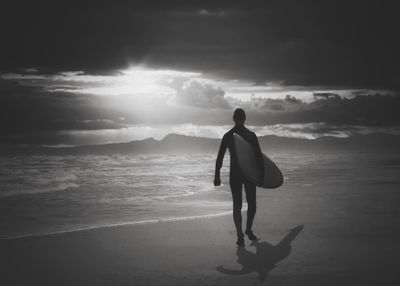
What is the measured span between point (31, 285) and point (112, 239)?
8.80 feet

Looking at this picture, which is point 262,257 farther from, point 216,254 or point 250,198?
point 250,198

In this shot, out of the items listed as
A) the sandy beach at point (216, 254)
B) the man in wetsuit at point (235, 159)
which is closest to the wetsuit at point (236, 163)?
the man in wetsuit at point (235, 159)

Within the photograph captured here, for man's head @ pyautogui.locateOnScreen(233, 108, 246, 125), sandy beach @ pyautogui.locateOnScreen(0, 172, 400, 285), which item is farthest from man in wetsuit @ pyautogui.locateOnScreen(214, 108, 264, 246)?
sandy beach @ pyautogui.locateOnScreen(0, 172, 400, 285)

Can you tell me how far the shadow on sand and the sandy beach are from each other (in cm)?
1

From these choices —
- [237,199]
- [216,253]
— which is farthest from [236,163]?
[216,253]

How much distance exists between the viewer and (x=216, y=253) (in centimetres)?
689

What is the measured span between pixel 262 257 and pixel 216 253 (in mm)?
696

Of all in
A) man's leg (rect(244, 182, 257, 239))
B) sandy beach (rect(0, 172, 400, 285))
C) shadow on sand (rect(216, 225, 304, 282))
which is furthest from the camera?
man's leg (rect(244, 182, 257, 239))

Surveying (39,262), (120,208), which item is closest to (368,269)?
(39,262)

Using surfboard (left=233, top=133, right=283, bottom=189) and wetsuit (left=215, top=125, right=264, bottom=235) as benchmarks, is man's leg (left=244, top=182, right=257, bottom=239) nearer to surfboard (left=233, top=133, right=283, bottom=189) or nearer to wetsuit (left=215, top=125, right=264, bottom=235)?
wetsuit (left=215, top=125, right=264, bottom=235)

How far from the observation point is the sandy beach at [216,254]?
5.60 metres

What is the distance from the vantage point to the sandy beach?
220 inches

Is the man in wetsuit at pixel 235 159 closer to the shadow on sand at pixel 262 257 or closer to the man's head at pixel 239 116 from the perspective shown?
the man's head at pixel 239 116

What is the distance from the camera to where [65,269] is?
6184 millimetres
